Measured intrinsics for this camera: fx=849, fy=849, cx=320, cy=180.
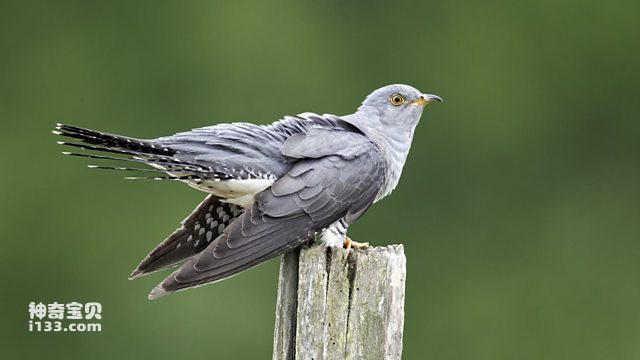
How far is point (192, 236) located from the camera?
3.29 metres

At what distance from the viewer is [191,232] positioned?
129 inches

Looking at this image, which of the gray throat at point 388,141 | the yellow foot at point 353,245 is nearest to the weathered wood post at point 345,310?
the yellow foot at point 353,245

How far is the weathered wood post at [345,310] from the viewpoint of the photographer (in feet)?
8.38

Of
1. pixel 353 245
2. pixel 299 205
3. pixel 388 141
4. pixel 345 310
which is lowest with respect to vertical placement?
pixel 345 310

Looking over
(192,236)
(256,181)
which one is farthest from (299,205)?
(192,236)

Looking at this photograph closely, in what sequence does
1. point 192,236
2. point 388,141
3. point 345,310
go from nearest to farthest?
point 345,310, point 192,236, point 388,141

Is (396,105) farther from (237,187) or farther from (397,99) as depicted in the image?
(237,187)

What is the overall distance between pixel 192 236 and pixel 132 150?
0.52 metres

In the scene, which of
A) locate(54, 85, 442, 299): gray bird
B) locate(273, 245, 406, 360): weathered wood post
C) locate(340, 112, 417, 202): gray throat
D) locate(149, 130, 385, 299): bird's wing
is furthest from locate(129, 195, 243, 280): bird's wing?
locate(273, 245, 406, 360): weathered wood post

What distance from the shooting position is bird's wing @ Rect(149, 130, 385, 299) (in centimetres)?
286

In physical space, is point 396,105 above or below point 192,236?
above

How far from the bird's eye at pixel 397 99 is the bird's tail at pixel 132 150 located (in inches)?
43.9

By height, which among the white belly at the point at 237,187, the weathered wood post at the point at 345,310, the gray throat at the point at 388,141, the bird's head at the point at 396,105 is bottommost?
the weathered wood post at the point at 345,310

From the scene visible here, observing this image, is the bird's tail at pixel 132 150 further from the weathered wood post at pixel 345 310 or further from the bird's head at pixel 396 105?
the bird's head at pixel 396 105
